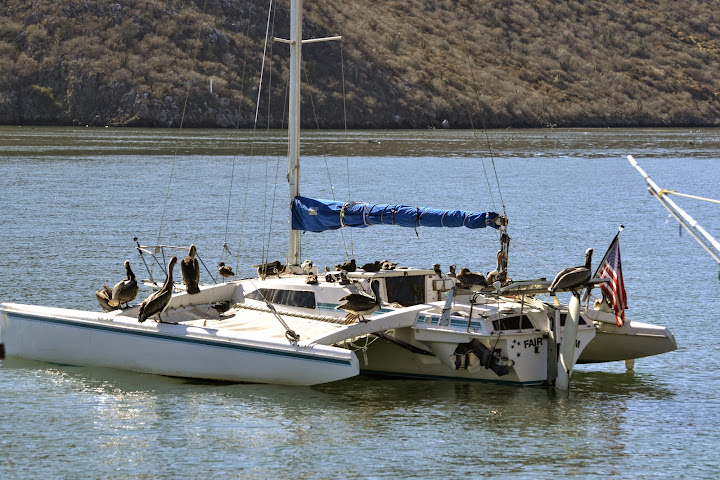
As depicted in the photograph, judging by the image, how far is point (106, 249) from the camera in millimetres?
45875

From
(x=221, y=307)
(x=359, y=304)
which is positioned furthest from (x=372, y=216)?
(x=221, y=307)

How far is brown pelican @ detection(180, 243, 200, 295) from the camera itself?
1047 inches

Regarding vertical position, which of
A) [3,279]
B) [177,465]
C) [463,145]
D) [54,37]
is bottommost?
[177,465]

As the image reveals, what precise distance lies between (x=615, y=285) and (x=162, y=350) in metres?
10.1

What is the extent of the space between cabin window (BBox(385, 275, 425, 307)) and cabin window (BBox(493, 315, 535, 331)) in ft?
8.51

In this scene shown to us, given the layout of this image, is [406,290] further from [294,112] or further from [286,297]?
[294,112]

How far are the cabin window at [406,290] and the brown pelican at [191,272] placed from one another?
15.0 feet

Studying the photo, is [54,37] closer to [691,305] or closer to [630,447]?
[691,305]

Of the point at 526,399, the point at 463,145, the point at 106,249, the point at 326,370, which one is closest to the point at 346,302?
the point at 326,370

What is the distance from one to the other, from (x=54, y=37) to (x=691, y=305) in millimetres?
145029

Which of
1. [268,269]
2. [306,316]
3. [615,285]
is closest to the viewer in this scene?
[615,285]

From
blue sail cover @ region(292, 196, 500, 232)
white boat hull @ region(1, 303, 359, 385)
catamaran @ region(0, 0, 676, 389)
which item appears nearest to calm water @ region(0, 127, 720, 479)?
white boat hull @ region(1, 303, 359, 385)

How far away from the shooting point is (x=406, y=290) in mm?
26109

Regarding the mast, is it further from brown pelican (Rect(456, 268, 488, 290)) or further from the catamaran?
brown pelican (Rect(456, 268, 488, 290))
